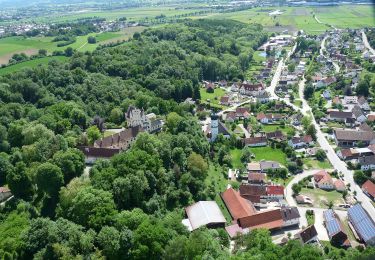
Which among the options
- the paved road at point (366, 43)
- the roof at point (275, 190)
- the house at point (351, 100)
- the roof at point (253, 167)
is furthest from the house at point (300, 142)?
the paved road at point (366, 43)

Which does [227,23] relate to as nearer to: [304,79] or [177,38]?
[177,38]

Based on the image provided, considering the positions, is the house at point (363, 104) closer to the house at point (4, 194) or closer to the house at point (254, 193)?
the house at point (254, 193)

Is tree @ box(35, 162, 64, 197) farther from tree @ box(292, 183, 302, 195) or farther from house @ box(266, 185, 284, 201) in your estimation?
tree @ box(292, 183, 302, 195)

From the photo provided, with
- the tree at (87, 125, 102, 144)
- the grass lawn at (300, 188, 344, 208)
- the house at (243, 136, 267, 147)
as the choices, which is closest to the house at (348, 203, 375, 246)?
the grass lawn at (300, 188, 344, 208)

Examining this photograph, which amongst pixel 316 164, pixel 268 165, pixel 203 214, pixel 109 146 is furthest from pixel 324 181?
pixel 109 146

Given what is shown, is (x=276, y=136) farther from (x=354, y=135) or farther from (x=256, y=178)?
(x=256, y=178)
